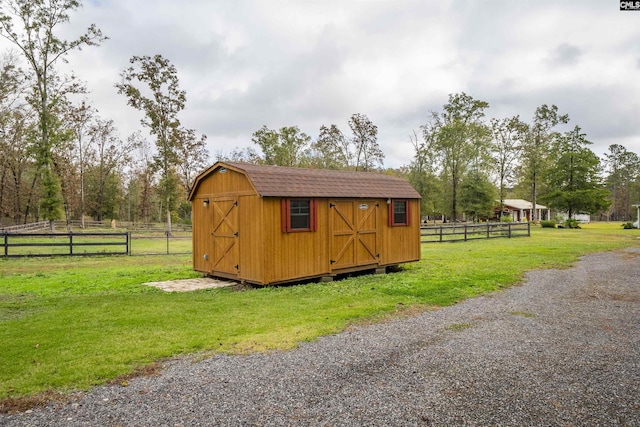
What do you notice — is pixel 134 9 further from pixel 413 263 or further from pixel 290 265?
pixel 413 263

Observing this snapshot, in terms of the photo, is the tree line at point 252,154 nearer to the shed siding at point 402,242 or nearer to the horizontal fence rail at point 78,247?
the horizontal fence rail at point 78,247

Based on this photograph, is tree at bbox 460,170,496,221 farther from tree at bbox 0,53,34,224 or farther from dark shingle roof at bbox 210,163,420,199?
tree at bbox 0,53,34,224

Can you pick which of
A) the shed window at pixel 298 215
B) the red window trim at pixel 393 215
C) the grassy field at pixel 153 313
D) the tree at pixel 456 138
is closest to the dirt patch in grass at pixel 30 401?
the grassy field at pixel 153 313

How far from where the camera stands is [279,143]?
3903cm

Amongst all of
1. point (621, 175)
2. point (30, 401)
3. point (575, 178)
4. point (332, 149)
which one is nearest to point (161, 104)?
point (332, 149)

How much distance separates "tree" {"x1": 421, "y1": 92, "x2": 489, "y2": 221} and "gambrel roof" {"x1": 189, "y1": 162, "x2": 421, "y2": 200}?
2963 cm

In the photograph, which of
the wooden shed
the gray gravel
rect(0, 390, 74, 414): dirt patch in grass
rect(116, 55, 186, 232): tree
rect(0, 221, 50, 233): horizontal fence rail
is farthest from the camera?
rect(116, 55, 186, 232): tree

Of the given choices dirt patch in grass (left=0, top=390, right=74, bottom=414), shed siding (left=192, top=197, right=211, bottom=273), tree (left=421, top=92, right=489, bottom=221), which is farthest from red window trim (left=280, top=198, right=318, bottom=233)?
tree (left=421, top=92, right=489, bottom=221)

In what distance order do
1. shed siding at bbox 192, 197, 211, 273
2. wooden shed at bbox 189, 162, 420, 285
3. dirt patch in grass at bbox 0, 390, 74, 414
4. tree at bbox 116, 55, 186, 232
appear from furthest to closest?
tree at bbox 116, 55, 186, 232 < shed siding at bbox 192, 197, 211, 273 < wooden shed at bbox 189, 162, 420, 285 < dirt patch in grass at bbox 0, 390, 74, 414

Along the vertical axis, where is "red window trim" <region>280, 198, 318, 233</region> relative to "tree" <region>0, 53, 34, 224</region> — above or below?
below

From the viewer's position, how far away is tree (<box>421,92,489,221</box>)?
3978 centimetres

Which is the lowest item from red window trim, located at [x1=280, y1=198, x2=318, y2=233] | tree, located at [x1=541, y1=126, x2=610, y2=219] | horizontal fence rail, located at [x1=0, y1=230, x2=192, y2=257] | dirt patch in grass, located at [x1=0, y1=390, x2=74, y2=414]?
dirt patch in grass, located at [x1=0, y1=390, x2=74, y2=414]

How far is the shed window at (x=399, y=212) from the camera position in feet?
37.5

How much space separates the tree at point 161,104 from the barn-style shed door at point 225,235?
23.9 meters
